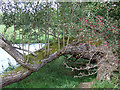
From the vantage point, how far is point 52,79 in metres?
6.49

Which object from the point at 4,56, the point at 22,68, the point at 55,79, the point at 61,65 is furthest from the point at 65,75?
the point at 4,56

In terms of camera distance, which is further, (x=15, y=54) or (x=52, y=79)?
(x=52, y=79)

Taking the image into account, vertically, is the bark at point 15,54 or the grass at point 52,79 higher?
the bark at point 15,54

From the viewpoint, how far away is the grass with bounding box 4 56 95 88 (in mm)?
5879

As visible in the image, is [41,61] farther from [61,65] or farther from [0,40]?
[61,65]

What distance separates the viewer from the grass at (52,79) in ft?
19.3

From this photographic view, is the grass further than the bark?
Yes

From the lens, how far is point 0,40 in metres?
4.05

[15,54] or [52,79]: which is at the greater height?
[15,54]

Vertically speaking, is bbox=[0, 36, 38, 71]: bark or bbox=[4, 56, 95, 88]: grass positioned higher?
bbox=[0, 36, 38, 71]: bark

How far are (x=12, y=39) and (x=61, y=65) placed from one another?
394cm

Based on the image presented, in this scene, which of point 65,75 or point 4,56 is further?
point 65,75

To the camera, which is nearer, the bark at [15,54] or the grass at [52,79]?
the bark at [15,54]

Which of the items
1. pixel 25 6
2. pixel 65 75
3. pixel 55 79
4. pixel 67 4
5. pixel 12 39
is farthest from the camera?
pixel 65 75
